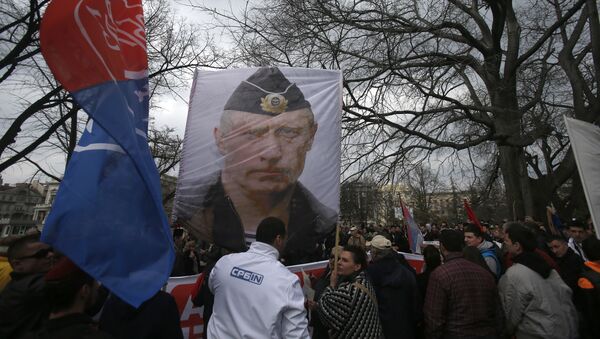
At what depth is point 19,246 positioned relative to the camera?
2641 millimetres

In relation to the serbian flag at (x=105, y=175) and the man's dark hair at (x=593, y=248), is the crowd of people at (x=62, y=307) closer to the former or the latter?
the serbian flag at (x=105, y=175)

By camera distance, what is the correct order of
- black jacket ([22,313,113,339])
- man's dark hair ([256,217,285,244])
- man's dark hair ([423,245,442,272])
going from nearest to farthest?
black jacket ([22,313,113,339]), man's dark hair ([256,217,285,244]), man's dark hair ([423,245,442,272])

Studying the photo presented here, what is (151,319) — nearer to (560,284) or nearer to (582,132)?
(560,284)

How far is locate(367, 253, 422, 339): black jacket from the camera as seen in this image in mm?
3709

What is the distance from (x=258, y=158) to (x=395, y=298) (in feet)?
6.65

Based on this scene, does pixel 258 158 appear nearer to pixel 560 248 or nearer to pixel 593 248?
pixel 593 248

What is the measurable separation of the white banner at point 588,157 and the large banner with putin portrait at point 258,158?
2827 mm

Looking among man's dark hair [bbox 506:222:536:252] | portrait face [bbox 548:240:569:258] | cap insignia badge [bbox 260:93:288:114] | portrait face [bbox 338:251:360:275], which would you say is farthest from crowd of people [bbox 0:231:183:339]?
portrait face [bbox 548:240:569:258]

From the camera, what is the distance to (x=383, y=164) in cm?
980

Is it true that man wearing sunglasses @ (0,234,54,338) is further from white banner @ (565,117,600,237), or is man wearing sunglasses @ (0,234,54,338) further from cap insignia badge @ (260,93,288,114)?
white banner @ (565,117,600,237)

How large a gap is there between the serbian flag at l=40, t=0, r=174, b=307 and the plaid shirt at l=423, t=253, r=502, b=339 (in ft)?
8.63

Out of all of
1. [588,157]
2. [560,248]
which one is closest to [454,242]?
[588,157]

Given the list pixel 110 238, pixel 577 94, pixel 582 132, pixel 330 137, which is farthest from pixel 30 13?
pixel 577 94

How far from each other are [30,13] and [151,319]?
31.7ft
